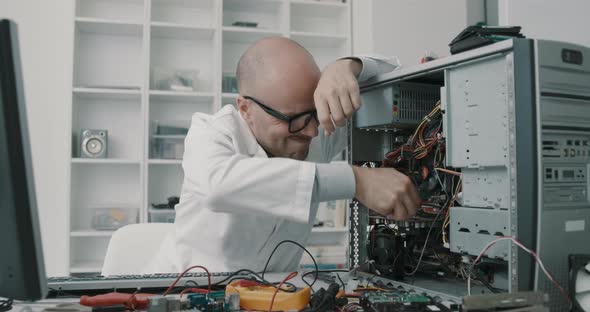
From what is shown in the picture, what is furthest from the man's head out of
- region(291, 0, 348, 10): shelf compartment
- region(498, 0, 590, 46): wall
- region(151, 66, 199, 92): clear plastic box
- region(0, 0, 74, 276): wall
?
region(0, 0, 74, 276): wall

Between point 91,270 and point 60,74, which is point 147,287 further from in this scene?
point 60,74

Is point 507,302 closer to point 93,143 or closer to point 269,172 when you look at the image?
point 269,172

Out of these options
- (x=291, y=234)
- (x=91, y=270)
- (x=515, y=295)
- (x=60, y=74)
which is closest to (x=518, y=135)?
(x=515, y=295)

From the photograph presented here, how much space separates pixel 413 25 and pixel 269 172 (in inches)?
85.7

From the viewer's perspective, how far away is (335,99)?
1.04 metres

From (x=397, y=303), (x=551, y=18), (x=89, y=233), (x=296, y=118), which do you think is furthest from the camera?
(x=89, y=233)

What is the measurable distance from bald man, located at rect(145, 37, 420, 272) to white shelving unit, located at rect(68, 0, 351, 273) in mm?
1857

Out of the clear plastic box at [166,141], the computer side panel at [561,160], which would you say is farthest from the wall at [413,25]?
the computer side panel at [561,160]

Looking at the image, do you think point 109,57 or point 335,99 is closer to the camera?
point 335,99

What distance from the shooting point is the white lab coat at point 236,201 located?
957 millimetres

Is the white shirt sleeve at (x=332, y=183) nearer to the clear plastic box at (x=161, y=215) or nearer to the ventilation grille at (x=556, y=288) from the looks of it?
the ventilation grille at (x=556, y=288)

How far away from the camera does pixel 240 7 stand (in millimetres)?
3555

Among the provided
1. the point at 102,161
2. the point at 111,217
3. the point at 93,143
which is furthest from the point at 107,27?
the point at 111,217

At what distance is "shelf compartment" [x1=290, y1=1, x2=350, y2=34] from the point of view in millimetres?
3514
